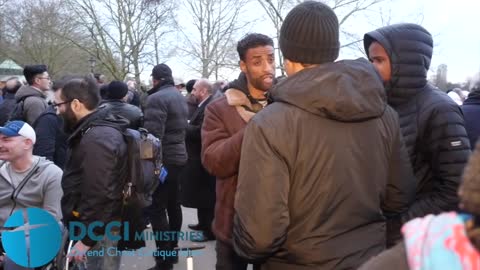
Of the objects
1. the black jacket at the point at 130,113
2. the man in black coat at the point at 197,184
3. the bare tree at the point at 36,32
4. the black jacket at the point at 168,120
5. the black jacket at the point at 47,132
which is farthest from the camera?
the bare tree at the point at 36,32

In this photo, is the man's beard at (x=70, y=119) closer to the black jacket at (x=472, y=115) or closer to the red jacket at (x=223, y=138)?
the red jacket at (x=223, y=138)

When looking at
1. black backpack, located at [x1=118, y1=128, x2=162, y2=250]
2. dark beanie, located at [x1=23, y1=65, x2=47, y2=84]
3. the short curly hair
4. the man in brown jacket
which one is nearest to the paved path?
black backpack, located at [x1=118, y1=128, x2=162, y2=250]

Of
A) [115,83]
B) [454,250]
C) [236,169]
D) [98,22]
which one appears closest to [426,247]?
[454,250]

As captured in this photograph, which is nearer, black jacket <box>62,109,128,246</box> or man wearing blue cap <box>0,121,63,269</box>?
black jacket <box>62,109,128,246</box>

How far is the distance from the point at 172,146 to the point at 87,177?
240 cm

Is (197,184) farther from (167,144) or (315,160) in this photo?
(315,160)

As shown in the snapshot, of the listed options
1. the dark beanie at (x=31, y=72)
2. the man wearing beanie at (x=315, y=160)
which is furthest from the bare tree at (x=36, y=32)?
the man wearing beanie at (x=315, y=160)

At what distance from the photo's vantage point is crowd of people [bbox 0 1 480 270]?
5.49 feet

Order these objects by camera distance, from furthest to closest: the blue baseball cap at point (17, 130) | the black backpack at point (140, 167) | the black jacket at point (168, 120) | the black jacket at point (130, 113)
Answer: the black jacket at point (168, 120)
the black jacket at point (130, 113)
the blue baseball cap at point (17, 130)
the black backpack at point (140, 167)

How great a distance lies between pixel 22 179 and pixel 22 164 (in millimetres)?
107

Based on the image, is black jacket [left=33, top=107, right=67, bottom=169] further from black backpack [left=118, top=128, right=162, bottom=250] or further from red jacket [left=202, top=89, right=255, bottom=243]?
red jacket [left=202, top=89, right=255, bottom=243]

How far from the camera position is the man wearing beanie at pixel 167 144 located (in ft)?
15.3

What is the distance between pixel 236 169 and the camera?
2482 mm

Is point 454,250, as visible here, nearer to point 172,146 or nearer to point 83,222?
point 83,222
